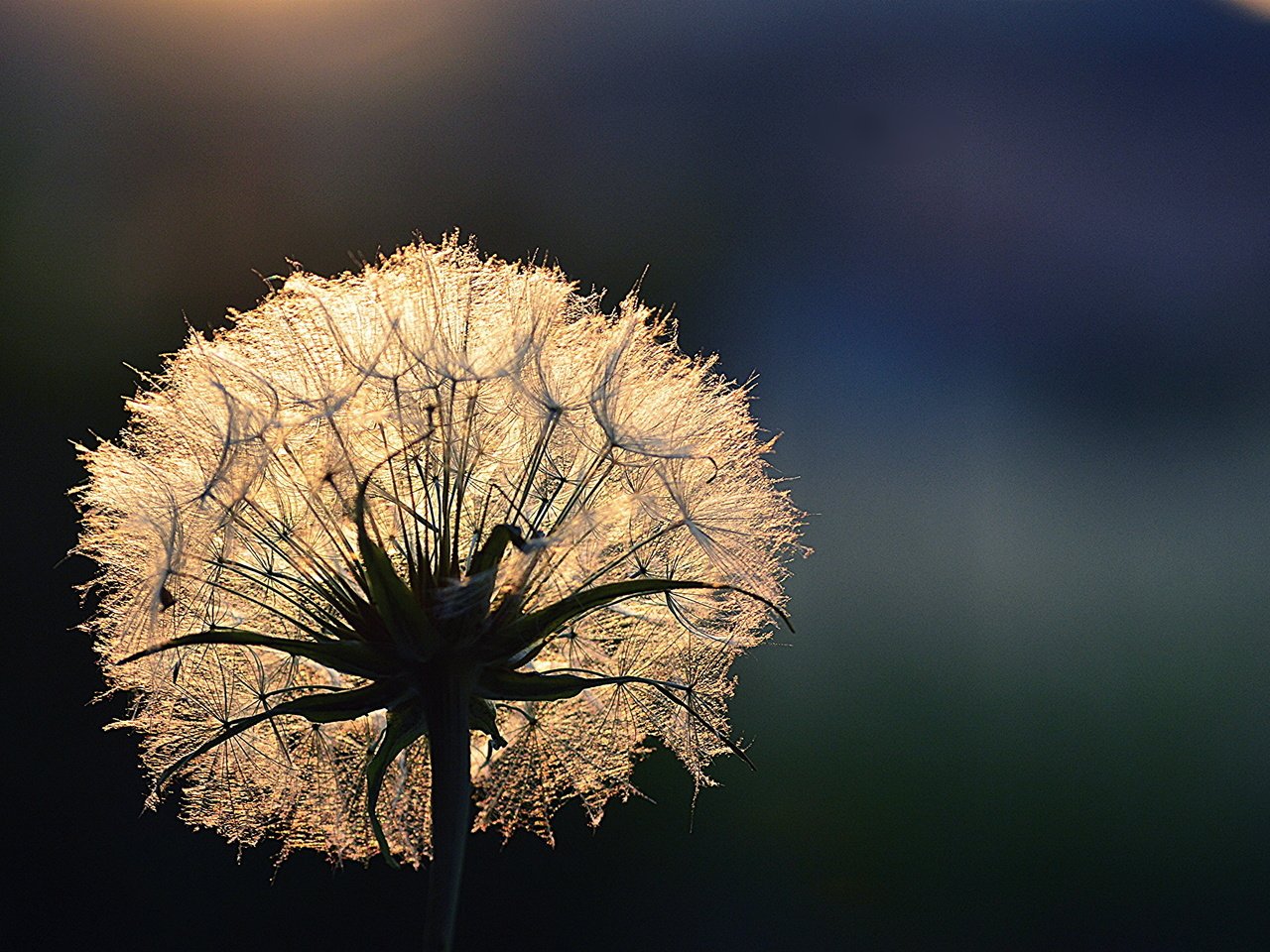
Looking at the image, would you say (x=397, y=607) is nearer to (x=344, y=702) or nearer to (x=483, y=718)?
(x=344, y=702)

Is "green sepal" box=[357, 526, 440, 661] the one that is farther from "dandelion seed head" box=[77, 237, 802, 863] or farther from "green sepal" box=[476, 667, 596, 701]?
"green sepal" box=[476, 667, 596, 701]

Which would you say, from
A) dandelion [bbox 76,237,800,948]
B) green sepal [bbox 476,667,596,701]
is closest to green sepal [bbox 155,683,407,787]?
dandelion [bbox 76,237,800,948]

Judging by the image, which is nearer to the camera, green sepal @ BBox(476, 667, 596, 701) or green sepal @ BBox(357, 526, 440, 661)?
green sepal @ BBox(357, 526, 440, 661)

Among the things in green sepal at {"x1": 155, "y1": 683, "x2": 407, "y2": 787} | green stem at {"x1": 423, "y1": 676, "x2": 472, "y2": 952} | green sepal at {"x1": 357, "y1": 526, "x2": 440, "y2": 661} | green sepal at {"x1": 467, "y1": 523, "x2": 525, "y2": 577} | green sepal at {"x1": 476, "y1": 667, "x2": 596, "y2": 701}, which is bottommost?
green stem at {"x1": 423, "y1": 676, "x2": 472, "y2": 952}

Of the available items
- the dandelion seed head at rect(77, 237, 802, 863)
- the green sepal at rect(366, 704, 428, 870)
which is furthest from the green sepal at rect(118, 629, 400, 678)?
the green sepal at rect(366, 704, 428, 870)

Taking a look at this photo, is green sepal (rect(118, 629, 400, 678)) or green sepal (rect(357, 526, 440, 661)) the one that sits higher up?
green sepal (rect(357, 526, 440, 661))

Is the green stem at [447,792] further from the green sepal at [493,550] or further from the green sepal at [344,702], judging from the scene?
the green sepal at [493,550]

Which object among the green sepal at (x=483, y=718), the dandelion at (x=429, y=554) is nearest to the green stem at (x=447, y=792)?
the dandelion at (x=429, y=554)

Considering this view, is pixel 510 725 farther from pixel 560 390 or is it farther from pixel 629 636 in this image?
pixel 560 390
